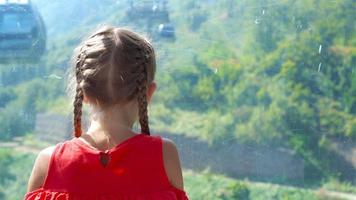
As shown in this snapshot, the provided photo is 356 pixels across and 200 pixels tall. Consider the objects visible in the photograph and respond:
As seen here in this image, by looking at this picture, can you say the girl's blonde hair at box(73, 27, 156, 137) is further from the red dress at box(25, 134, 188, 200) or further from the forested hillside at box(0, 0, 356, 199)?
the forested hillside at box(0, 0, 356, 199)

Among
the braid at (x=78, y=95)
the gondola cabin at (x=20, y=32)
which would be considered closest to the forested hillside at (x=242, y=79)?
the gondola cabin at (x=20, y=32)

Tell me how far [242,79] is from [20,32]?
0.53m

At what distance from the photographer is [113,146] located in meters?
1.16

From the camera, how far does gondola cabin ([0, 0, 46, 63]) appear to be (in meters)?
1.62

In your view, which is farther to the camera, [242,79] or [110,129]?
[242,79]

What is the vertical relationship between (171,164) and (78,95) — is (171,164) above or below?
below

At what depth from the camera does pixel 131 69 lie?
3.76 ft

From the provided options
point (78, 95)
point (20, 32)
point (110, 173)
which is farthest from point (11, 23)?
point (110, 173)

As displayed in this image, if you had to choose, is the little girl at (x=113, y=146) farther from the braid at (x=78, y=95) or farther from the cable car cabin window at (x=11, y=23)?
the cable car cabin window at (x=11, y=23)

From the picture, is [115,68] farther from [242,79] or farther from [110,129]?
[242,79]

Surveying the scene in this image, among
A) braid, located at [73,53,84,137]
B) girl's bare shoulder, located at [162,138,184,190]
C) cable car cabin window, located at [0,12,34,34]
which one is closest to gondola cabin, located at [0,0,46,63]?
cable car cabin window, located at [0,12,34,34]

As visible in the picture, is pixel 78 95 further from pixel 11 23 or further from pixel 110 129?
pixel 11 23

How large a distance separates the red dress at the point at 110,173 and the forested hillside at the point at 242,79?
0.46 metres

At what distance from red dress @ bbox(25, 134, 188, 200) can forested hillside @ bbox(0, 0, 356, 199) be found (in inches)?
18.2
